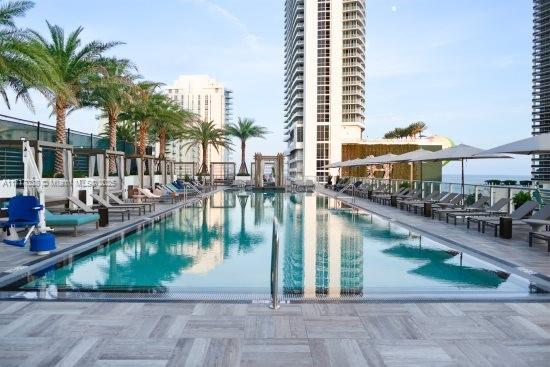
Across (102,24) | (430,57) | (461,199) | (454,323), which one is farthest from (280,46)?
(454,323)

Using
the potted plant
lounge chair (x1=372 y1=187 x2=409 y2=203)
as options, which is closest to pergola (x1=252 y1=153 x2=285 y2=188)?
lounge chair (x1=372 y1=187 x2=409 y2=203)

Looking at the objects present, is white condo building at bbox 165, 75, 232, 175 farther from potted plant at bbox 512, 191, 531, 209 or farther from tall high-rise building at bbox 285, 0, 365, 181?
potted plant at bbox 512, 191, 531, 209

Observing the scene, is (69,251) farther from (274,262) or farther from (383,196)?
(383,196)

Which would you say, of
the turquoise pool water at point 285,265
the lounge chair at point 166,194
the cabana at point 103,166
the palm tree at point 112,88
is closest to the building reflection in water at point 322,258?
the turquoise pool water at point 285,265

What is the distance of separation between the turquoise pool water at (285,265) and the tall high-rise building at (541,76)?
7799cm

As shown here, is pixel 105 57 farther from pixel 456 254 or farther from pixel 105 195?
pixel 456 254

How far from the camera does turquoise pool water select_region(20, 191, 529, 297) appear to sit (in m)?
6.68

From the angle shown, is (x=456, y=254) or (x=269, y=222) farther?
(x=269, y=222)

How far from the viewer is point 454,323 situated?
4.87 metres

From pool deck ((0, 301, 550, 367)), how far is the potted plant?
8272mm

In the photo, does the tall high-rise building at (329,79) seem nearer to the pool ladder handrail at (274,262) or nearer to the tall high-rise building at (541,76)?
the tall high-rise building at (541,76)

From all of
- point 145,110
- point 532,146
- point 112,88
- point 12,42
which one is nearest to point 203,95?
point 145,110

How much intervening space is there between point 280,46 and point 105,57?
312ft

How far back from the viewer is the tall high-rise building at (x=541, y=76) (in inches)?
3162
